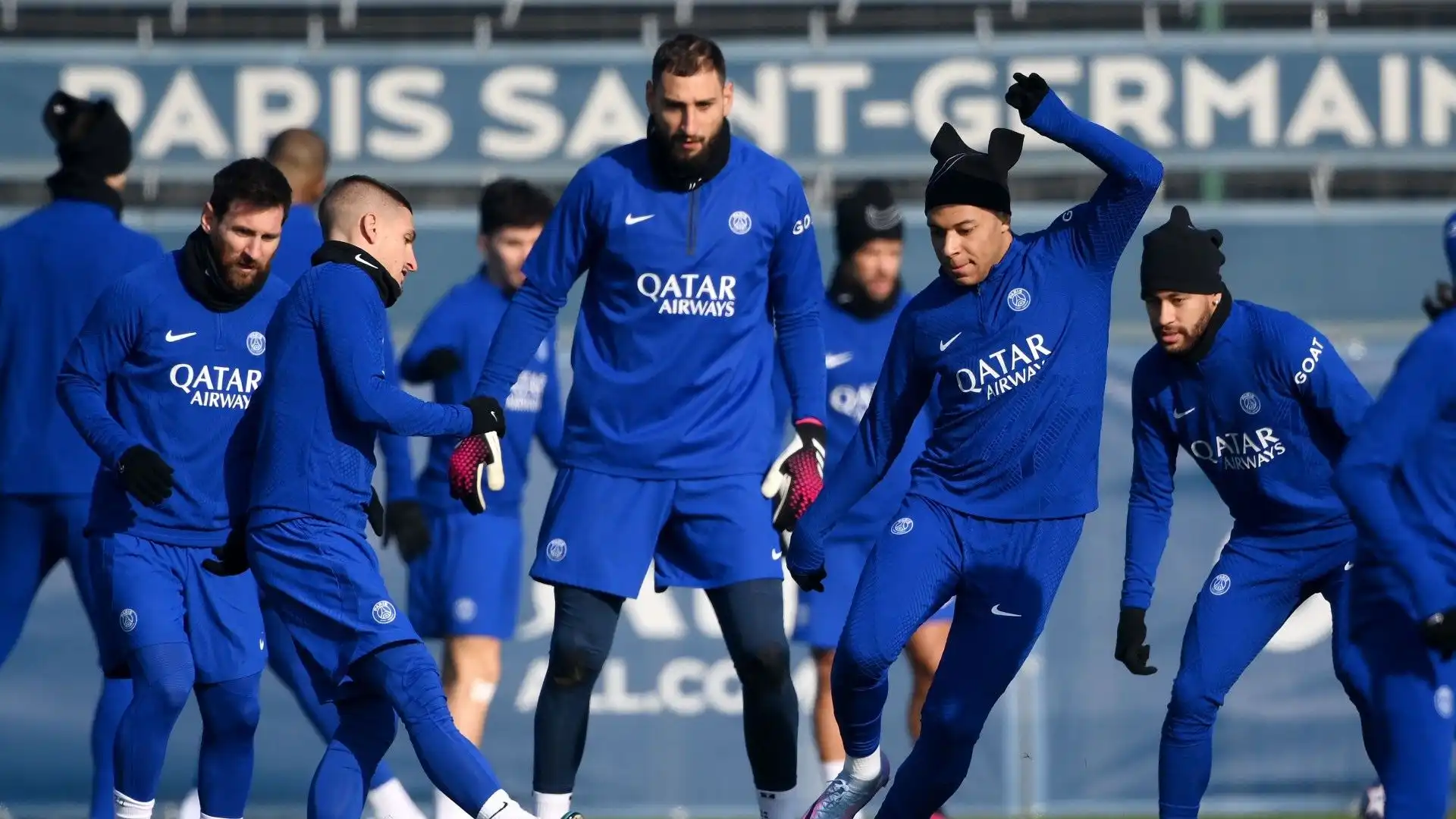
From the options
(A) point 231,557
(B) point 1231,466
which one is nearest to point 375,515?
(A) point 231,557

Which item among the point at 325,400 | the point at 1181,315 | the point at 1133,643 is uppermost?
the point at 1181,315

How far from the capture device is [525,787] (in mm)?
10438

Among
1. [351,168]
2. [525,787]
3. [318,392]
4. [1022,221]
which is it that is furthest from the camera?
[351,168]

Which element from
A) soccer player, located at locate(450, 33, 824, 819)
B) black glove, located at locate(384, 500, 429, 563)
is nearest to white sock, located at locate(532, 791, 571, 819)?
soccer player, located at locate(450, 33, 824, 819)

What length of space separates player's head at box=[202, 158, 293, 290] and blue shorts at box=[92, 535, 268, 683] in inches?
34.4

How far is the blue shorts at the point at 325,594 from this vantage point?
255 inches

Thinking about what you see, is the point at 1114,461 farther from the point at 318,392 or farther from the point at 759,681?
the point at 318,392

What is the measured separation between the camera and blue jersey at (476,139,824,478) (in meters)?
7.23

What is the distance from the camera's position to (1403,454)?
6285 millimetres

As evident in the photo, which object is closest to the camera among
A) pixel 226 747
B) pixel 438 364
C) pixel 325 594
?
pixel 325 594

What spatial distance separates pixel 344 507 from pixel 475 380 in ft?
9.74

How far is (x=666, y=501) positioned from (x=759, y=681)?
0.62 meters

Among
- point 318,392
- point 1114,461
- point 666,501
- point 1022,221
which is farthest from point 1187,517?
point 318,392

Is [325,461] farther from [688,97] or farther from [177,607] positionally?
[688,97]
